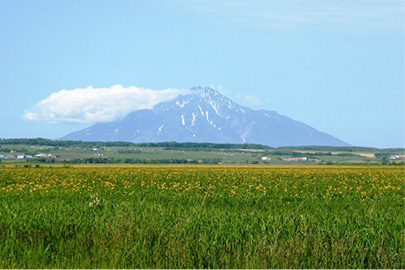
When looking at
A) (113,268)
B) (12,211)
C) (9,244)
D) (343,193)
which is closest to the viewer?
(113,268)

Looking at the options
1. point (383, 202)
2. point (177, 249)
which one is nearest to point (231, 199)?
point (383, 202)

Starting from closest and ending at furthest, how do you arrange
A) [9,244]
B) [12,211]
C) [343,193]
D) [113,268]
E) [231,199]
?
[113,268] < [9,244] < [12,211] < [231,199] < [343,193]

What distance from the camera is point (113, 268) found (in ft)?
30.8

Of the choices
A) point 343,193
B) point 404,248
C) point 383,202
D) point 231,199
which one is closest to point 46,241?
point 404,248

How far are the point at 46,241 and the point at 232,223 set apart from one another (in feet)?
13.4

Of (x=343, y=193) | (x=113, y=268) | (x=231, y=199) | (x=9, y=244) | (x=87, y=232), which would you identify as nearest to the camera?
(x=113, y=268)

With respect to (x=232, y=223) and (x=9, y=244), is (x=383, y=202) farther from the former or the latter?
(x=9, y=244)

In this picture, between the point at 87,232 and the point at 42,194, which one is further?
the point at 42,194

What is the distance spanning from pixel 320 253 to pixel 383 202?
50.1 ft

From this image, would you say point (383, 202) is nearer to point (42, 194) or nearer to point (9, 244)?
point (42, 194)

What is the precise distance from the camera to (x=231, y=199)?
23.4m

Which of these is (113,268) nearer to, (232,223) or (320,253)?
(232,223)

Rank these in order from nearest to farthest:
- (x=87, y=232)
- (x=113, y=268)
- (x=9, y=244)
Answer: (x=113, y=268) → (x=9, y=244) → (x=87, y=232)

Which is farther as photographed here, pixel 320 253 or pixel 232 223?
pixel 232 223
